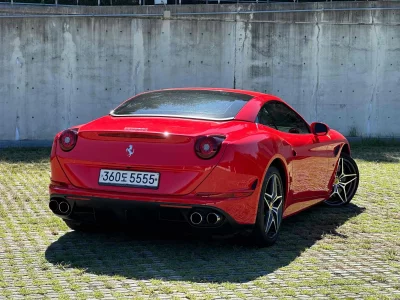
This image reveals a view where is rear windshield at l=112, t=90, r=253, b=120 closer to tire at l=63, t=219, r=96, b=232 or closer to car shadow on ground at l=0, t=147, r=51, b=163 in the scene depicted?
tire at l=63, t=219, r=96, b=232

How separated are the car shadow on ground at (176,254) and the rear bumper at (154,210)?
25 cm

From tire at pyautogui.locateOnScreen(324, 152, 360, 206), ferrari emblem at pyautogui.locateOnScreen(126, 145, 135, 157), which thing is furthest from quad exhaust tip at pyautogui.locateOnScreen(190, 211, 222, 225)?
tire at pyautogui.locateOnScreen(324, 152, 360, 206)

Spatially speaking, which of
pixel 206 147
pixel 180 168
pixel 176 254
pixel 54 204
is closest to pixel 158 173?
pixel 180 168

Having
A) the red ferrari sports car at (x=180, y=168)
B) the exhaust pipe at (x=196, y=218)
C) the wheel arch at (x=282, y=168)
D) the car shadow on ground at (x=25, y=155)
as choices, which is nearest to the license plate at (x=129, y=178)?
the red ferrari sports car at (x=180, y=168)

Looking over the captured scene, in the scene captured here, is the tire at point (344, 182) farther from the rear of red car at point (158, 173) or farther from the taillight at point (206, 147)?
the taillight at point (206, 147)

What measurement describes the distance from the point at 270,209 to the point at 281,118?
1121mm

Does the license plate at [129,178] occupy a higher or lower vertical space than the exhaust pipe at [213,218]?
higher

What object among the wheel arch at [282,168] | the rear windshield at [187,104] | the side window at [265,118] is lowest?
the wheel arch at [282,168]

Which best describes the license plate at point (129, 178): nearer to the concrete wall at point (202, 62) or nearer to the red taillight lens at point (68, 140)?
the red taillight lens at point (68, 140)

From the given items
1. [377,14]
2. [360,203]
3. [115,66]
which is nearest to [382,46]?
[377,14]

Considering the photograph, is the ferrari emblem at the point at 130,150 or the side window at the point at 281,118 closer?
the ferrari emblem at the point at 130,150

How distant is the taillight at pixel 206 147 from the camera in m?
6.13

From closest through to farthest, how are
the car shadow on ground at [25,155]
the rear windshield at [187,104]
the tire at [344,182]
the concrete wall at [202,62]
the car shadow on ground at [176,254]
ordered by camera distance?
the car shadow on ground at [176,254] → the rear windshield at [187,104] → the tire at [344,182] → the car shadow on ground at [25,155] → the concrete wall at [202,62]

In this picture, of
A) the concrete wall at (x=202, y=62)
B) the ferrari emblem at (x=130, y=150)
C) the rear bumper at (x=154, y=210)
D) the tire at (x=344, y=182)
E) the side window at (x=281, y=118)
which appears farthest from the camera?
the concrete wall at (x=202, y=62)
